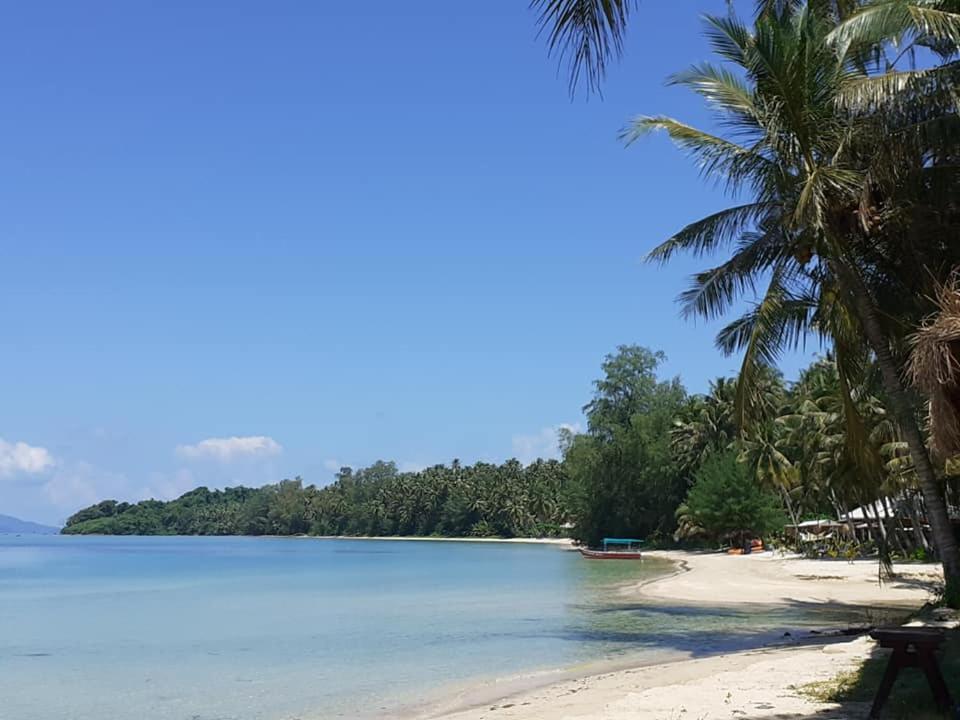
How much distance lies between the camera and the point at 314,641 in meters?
20.9

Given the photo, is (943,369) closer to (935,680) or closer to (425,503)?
(935,680)

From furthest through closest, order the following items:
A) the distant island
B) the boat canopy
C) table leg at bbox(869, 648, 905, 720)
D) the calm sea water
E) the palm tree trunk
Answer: the distant island, the boat canopy, the calm sea water, the palm tree trunk, table leg at bbox(869, 648, 905, 720)

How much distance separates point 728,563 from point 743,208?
28.8 m

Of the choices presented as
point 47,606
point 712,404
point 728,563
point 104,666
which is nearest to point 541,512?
point 712,404

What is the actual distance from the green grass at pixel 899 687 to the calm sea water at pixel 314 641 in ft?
19.0

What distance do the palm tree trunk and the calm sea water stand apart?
14.4 feet

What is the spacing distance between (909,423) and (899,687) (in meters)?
5.33

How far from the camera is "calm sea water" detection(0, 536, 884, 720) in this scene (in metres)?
14.2

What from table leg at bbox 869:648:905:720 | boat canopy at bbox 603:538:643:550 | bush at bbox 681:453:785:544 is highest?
bush at bbox 681:453:785:544

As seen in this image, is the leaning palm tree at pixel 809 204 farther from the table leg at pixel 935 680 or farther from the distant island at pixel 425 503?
the distant island at pixel 425 503

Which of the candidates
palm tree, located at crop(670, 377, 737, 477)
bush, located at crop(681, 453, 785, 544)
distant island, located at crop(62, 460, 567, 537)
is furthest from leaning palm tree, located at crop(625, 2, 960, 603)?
distant island, located at crop(62, 460, 567, 537)

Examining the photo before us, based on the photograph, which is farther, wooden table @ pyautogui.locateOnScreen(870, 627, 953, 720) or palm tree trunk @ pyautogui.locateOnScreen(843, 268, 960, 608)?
palm tree trunk @ pyautogui.locateOnScreen(843, 268, 960, 608)

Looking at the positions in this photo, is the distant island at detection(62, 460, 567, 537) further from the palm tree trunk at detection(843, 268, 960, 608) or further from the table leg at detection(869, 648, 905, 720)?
the table leg at detection(869, 648, 905, 720)

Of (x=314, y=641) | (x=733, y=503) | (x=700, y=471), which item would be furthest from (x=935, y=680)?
(x=700, y=471)
